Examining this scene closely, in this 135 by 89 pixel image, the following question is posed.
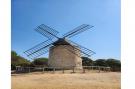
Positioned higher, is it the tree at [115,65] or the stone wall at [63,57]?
the stone wall at [63,57]

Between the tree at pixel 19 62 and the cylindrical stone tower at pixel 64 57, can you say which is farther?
the cylindrical stone tower at pixel 64 57

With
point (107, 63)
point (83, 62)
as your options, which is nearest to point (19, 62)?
point (83, 62)

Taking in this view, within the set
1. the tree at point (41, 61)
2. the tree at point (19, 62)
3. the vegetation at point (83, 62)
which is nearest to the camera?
the vegetation at point (83, 62)

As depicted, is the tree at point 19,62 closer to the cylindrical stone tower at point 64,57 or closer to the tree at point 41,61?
the tree at point 41,61

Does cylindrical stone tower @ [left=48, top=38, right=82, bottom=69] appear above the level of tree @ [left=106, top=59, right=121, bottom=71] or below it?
above

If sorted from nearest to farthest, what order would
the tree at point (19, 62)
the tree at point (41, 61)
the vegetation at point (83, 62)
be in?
the vegetation at point (83, 62)
the tree at point (19, 62)
the tree at point (41, 61)

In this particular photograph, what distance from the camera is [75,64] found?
10.5 m

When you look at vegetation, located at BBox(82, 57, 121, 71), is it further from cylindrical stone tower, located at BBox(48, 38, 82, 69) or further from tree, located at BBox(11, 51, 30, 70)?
tree, located at BBox(11, 51, 30, 70)

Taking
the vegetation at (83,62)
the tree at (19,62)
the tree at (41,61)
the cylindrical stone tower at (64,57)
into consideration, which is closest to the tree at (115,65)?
the vegetation at (83,62)

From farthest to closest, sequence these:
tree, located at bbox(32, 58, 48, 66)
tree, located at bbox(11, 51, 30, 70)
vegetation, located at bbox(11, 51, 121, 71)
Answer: tree, located at bbox(32, 58, 48, 66) < tree, located at bbox(11, 51, 30, 70) < vegetation, located at bbox(11, 51, 121, 71)

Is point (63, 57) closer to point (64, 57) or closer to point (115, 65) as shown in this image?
point (64, 57)

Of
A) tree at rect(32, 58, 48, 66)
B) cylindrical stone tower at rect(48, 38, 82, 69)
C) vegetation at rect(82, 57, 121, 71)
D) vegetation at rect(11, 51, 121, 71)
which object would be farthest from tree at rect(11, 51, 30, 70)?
vegetation at rect(82, 57, 121, 71)
